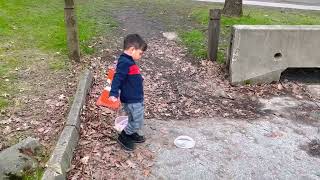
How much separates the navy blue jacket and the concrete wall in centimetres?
276

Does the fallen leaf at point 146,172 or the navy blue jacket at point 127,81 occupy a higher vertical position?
the navy blue jacket at point 127,81

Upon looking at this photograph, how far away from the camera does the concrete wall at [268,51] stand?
7.14m

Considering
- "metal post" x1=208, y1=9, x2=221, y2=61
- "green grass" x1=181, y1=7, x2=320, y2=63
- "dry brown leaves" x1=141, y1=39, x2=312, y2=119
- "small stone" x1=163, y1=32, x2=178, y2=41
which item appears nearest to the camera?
"dry brown leaves" x1=141, y1=39, x2=312, y2=119

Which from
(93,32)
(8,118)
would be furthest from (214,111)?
(93,32)

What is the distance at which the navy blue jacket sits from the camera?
4770 millimetres

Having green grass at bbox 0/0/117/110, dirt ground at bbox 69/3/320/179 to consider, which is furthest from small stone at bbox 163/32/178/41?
green grass at bbox 0/0/117/110

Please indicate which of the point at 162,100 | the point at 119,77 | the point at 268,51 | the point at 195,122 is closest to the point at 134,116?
the point at 119,77

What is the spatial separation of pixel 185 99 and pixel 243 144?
4.99 feet

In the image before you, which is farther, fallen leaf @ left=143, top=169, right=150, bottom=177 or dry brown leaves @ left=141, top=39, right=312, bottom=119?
dry brown leaves @ left=141, top=39, right=312, bottom=119

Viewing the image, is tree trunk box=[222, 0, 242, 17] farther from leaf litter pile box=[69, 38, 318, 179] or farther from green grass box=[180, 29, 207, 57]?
leaf litter pile box=[69, 38, 318, 179]

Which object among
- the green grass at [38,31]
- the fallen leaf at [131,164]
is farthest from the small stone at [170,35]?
the fallen leaf at [131,164]

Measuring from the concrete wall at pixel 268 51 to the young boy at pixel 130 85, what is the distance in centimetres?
269

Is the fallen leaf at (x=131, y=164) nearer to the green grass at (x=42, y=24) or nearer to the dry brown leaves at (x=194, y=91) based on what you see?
the dry brown leaves at (x=194, y=91)

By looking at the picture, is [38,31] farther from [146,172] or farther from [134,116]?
[146,172]
